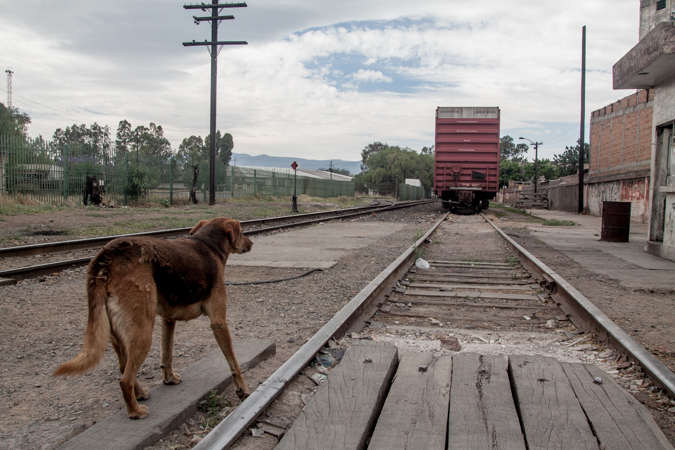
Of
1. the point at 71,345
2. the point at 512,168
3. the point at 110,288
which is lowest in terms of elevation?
the point at 71,345

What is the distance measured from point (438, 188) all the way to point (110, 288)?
21.9m

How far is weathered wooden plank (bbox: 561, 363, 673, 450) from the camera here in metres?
2.18

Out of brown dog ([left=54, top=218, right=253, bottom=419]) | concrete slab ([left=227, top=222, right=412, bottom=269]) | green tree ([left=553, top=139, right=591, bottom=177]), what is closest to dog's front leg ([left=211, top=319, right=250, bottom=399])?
brown dog ([left=54, top=218, right=253, bottom=419])

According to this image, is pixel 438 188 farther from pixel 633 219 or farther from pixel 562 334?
pixel 562 334

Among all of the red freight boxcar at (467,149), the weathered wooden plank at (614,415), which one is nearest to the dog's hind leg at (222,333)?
the weathered wooden plank at (614,415)

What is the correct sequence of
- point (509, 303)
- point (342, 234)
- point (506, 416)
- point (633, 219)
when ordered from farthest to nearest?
point (633, 219), point (342, 234), point (509, 303), point (506, 416)

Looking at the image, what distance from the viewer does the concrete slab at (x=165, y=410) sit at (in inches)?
85.5

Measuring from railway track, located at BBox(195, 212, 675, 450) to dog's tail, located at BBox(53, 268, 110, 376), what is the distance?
0.57 meters

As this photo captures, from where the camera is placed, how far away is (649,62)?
27.5 feet

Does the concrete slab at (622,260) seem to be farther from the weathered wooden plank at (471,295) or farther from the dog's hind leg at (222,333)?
the dog's hind leg at (222,333)

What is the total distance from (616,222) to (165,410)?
40.7 ft

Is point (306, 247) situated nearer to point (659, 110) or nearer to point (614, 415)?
point (659, 110)

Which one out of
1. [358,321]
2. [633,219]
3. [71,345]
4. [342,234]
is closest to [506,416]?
[358,321]

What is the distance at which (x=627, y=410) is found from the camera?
249 cm
